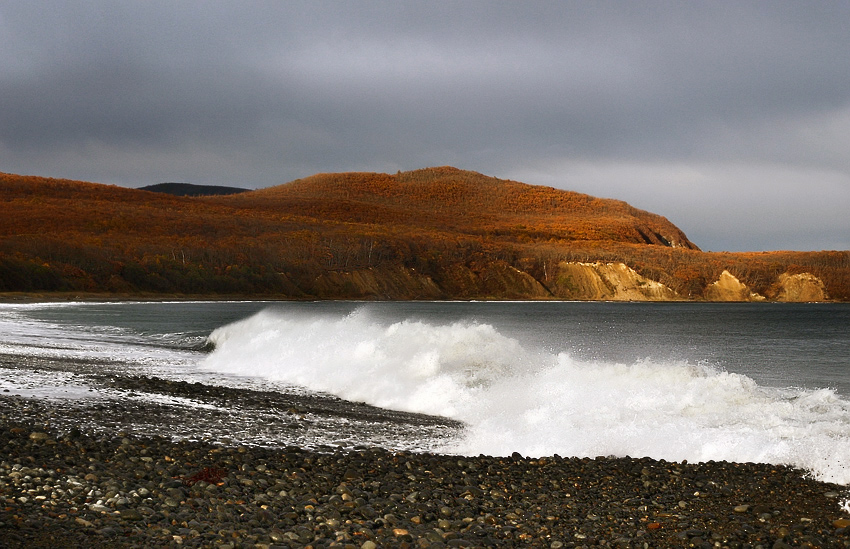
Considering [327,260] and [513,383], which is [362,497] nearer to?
[513,383]

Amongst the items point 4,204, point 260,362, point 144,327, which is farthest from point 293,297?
point 260,362

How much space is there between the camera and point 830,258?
599ft

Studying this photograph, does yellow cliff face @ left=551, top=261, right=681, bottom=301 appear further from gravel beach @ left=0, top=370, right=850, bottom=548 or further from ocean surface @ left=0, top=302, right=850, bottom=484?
gravel beach @ left=0, top=370, right=850, bottom=548

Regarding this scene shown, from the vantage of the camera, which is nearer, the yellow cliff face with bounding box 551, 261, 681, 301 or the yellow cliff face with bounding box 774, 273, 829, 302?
the yellow cliff face with bounding box 551, 261, 681, 301

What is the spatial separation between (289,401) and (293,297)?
126 metres

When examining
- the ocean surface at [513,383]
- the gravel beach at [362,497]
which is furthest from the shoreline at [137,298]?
the gravel beach at [362,497]

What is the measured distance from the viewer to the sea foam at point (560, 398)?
496 inches

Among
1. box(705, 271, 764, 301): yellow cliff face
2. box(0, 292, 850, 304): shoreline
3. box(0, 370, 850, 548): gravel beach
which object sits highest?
box(705, 271, 764, 301): yellow cliff face

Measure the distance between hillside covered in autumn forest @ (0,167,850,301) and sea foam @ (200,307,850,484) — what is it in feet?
351

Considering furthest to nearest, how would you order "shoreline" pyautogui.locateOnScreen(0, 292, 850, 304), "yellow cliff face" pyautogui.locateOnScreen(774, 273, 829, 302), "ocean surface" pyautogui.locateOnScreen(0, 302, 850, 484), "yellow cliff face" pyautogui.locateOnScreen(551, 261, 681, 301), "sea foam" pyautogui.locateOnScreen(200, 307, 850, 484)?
"yellow cliff face" pyautogui.locateOnScreen(774, 273, 829, 302), "yellow cliff face" pyautogui.locateOnScreen(551, 261, 681, 301), "shoreline" pyautogui.locateOnScreen(0, 292, 850, 304), "ocean surface" pyautogui.locateOnScreen(0, 302, 850, 484), "sea foam" pyautogui.locateOnScreen(200, 307, 850, 484)

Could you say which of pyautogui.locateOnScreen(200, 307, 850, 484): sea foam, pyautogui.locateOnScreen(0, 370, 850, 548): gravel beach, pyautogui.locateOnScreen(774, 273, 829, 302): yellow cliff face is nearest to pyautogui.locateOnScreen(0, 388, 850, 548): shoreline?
pyautogui.locateOnScreen(0, 370, 850, 548): gravel beach

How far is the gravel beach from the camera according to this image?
314 inches

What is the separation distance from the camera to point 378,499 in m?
9.38

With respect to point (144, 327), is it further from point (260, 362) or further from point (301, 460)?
point (301, 460)
